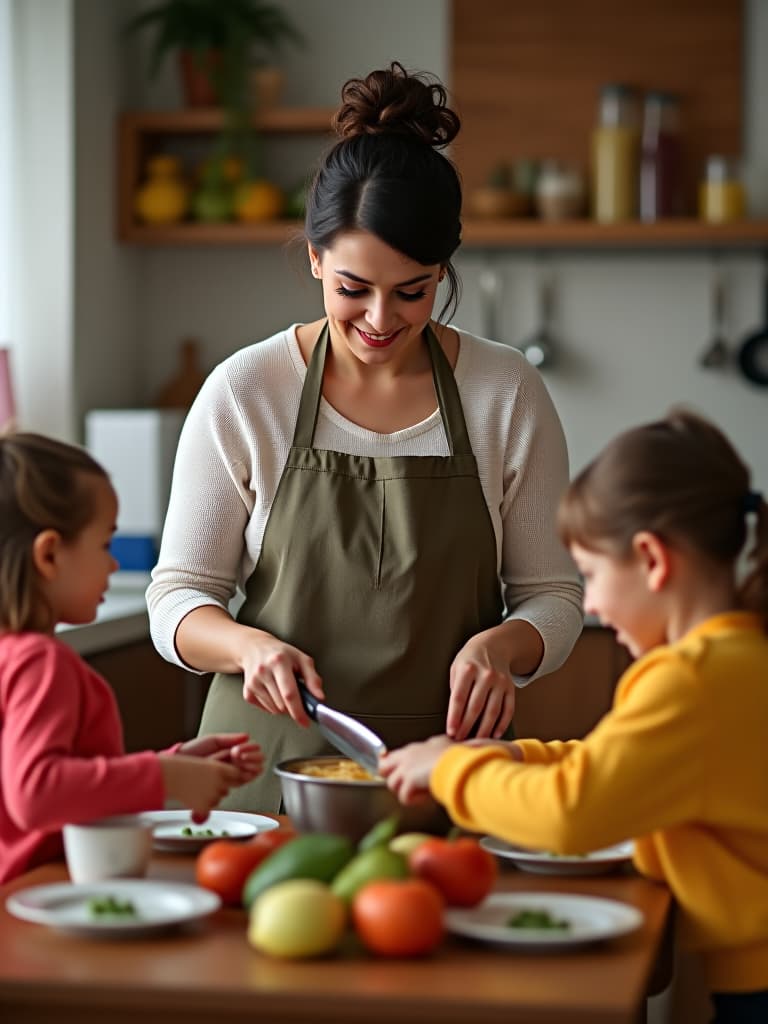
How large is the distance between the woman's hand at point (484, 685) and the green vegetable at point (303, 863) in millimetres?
471

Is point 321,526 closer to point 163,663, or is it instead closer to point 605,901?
point 605,901

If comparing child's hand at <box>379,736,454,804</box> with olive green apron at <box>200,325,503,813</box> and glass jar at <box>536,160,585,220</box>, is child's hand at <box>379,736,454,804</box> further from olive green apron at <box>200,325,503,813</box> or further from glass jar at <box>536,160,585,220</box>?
glass jar at <box>536,160,585,220</box>

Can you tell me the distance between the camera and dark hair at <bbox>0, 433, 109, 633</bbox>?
132cm

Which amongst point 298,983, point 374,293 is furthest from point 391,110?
point 298,983

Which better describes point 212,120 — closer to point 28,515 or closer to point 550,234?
point 550,234

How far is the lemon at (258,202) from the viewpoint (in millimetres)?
3830

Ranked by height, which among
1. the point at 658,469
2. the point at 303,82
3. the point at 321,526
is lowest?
the point at 321,526

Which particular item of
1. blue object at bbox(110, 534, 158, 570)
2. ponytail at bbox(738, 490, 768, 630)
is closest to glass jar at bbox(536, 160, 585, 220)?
blue object at bbox(110, 534, 158, 570)

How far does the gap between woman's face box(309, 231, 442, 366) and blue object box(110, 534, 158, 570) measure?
1.84 metres

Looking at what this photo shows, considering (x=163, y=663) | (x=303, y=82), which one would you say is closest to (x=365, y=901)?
(x=163, y=663)

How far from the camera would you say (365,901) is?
1075mm

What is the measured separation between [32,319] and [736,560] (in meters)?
2.69

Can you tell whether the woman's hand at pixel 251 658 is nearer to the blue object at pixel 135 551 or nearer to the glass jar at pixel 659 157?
the blue object at pixel 135 551

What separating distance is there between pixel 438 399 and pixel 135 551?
6.05 feet
